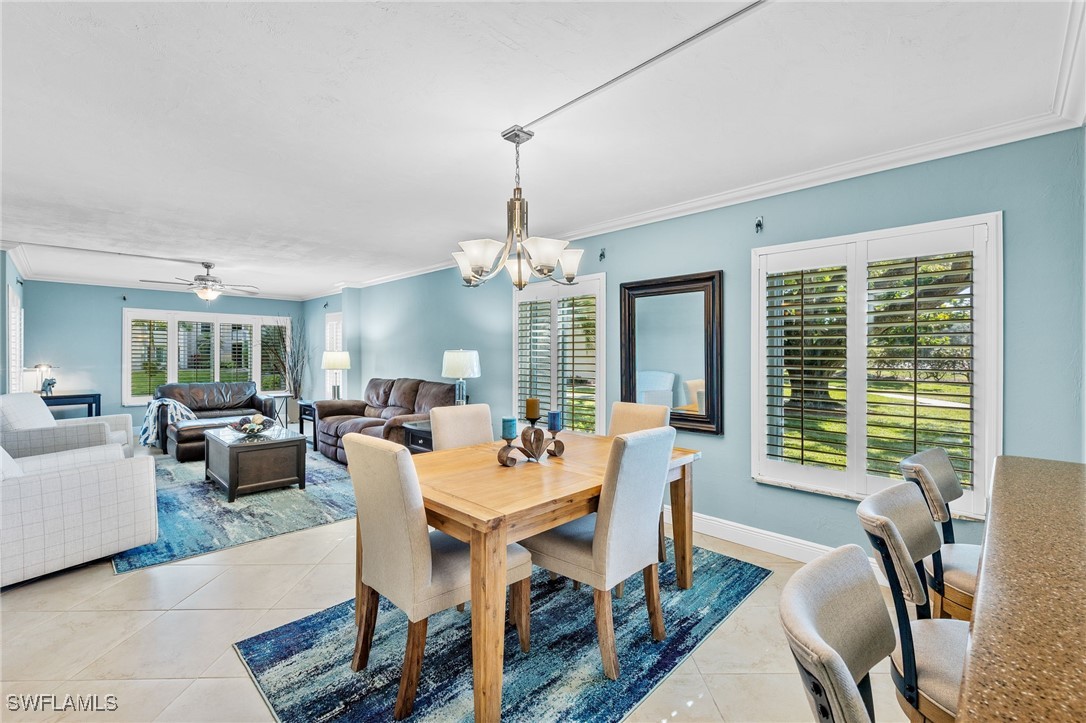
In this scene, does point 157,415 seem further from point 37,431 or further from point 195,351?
point 195,351

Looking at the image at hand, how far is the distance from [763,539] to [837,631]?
280cm

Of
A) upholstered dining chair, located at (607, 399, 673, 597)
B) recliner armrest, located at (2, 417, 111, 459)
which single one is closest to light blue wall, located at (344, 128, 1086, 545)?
upholstered dining chair, located at (607, 399, 673, 597)

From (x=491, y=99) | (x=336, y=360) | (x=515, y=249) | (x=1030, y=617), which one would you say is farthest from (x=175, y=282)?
(x=1030, y=617)

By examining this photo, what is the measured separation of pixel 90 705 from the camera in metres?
1.87

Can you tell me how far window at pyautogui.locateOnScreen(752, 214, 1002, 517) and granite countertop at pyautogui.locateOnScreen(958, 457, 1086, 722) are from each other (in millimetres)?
1588

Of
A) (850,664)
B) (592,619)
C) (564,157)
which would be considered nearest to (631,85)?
(564,157)

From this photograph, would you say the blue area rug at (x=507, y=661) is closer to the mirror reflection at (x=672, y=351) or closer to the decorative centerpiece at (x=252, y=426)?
the mirror reflection at (x=672, y=351)

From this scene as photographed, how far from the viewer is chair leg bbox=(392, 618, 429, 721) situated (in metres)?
1.80

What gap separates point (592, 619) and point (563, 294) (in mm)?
2824

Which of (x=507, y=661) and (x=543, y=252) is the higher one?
(x=543, y=252)

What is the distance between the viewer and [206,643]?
2.27 meters

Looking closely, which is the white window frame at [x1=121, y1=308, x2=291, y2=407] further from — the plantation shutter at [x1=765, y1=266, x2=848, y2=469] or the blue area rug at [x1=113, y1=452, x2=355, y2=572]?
the plantation shutter at [x1=765, y1=266, x2=848, y2=469]

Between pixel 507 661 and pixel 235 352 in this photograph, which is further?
pixel 235 352
